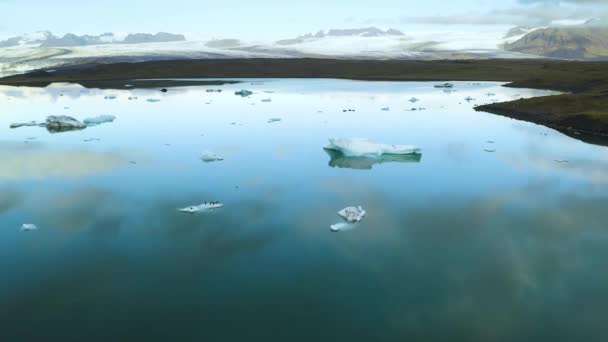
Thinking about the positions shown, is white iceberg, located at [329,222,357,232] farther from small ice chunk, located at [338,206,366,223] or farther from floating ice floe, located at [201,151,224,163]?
floating ice floe, located at [201,151,224,163]

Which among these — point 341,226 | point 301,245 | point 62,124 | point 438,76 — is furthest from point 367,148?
point 438,76

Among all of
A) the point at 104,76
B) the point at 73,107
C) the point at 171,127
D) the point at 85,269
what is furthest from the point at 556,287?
the point at 104,76

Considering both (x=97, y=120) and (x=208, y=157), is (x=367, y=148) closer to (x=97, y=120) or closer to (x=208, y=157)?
(x=208, y=157)

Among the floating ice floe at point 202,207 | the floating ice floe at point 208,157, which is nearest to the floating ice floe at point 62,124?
the floating ice floe at point 208,157

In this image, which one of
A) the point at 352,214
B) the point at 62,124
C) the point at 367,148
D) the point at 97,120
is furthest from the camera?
the point at 97,120

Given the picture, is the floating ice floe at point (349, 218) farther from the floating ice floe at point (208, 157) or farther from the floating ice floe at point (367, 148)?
the floating ice floe at point (208, 157)

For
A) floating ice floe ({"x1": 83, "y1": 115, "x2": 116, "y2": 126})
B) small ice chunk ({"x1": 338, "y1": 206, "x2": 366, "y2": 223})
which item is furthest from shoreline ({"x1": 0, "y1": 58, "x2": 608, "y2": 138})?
floating ice floe ({"x1": 83, "y1": 115, "x2": 116, "y2": 126})

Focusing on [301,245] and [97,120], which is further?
[97,120]
